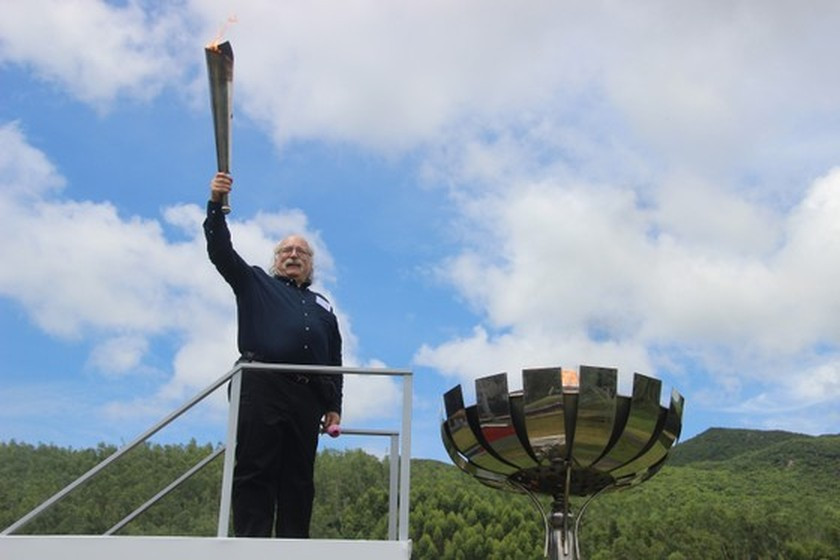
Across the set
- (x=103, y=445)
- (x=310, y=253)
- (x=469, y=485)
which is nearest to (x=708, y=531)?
(x=469, y=485)

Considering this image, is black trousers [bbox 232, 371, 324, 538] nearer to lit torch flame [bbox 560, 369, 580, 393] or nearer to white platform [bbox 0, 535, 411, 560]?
white platform [bbox 0, 535, 411, 560]

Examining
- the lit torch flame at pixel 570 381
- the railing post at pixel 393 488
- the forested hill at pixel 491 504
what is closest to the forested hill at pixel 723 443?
the forested hill at pixel 491 504

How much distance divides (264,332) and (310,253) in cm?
51

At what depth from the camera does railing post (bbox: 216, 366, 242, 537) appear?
282cm

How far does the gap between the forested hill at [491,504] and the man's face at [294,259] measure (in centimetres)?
99

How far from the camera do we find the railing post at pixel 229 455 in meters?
2.82

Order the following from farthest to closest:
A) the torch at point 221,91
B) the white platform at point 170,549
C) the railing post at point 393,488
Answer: the railing post at point 393,488, the torch at point 221,91, the white platform at point 170,549

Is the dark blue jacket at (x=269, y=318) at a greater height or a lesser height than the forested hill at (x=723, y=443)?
lesser

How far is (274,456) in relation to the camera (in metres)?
3.19

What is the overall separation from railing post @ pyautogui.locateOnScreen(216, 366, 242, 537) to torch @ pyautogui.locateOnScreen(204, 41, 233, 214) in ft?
2.59

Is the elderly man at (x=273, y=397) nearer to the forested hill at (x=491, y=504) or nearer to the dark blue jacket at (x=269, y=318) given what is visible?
the dark blue jacket at (x=269, y=318)

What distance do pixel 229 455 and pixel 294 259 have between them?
3.19 ft

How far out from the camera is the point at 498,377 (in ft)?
9.61

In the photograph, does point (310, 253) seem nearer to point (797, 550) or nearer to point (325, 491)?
point (325, 491)
